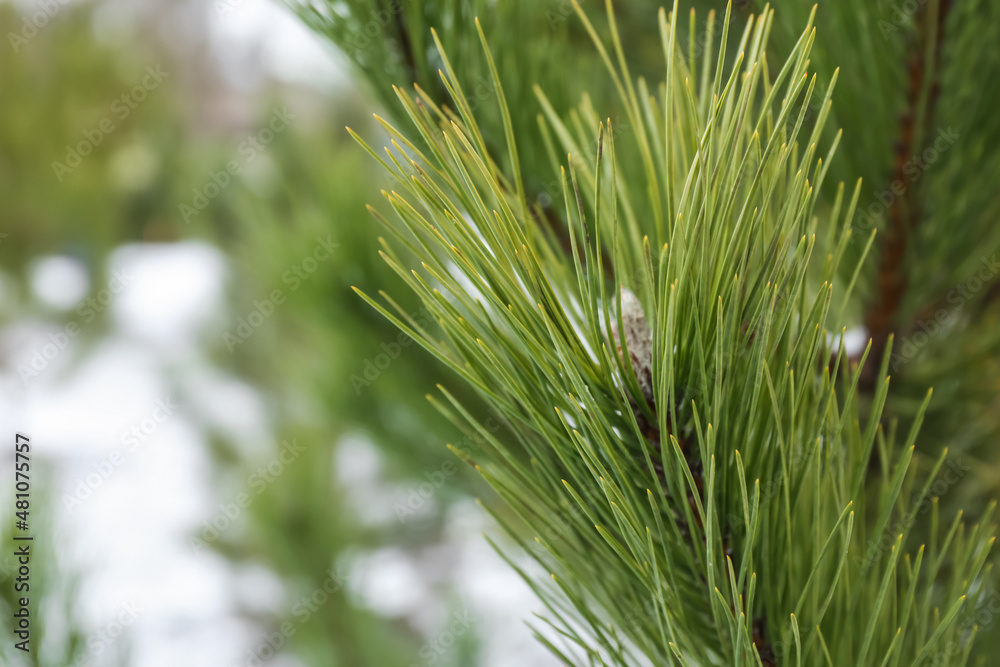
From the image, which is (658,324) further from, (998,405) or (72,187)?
(72,187)

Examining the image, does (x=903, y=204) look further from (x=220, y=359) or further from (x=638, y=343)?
(x=220, y=359)

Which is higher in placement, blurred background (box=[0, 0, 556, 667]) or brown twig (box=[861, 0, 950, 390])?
brown twig (box=[861, 0, 950, 390])

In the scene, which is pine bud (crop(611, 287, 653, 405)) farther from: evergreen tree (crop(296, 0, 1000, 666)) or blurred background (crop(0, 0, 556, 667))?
blurred background (crop(0, 0, 556, 667))

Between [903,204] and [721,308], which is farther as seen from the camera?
[903,204]

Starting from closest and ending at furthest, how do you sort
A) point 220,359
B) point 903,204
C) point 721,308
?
point 721,308
point 903,204
point 220,359

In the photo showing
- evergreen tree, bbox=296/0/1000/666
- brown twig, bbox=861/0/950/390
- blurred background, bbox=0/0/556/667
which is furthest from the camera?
blurred background, bbox=0/0/556/667

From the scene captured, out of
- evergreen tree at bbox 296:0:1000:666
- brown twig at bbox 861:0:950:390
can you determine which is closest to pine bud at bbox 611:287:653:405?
evergreen tree at bbox 296:0:1000:666

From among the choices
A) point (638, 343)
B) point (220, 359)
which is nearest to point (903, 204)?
point (638, 343)

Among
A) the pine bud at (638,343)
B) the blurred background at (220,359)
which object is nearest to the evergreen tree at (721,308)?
the pine bud at (638,343)

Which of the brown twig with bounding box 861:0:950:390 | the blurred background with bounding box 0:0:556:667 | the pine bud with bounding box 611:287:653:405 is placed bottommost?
the blurred background with bounding box 0:0:556:667

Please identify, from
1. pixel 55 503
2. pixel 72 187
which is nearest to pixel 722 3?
pixel 55 503
